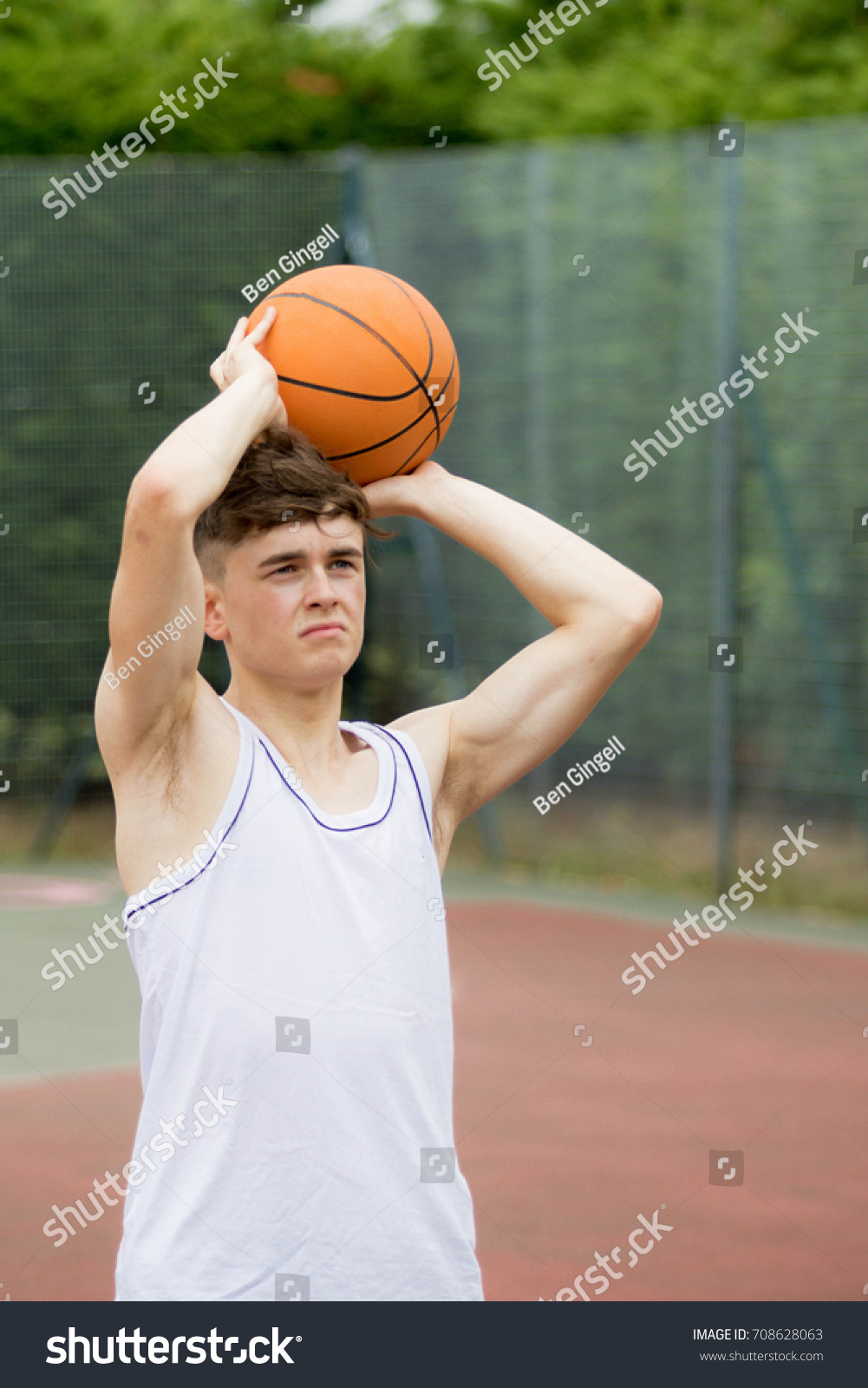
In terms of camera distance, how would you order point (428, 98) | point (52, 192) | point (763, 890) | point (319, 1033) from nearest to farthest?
point (319, 1033) → point (763, 890) → point (52, 192) → point (428, 98)

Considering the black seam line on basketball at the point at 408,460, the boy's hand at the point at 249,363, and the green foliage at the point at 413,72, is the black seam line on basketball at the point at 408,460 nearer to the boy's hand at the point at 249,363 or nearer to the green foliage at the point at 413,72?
the boy's hand at the point at 249,363

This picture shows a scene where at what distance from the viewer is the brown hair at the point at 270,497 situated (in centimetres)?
201

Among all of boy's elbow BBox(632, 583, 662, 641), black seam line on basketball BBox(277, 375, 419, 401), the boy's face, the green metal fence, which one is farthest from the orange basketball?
the green metal fence

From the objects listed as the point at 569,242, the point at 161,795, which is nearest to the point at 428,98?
the point at 569,242

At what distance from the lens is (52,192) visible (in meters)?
7.25

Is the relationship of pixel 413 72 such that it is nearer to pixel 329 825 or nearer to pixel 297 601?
pixel 297 601

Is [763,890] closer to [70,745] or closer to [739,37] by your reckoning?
[70,745]

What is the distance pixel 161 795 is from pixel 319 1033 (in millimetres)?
349

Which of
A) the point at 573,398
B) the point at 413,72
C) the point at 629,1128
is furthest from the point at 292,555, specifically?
the point at 413,72

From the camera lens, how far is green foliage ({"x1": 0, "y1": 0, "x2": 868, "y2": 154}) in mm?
8328

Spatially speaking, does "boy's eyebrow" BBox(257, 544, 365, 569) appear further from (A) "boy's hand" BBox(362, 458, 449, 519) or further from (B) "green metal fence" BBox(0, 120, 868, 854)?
(B) "green metal fence" BBox(0, 120, 868, 854)

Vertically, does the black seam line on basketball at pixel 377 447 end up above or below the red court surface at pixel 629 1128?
above

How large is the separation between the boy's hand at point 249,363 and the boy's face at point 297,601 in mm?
189

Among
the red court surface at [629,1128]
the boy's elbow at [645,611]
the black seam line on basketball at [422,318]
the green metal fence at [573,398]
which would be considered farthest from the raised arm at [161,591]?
the green metal fence at [573,398]
